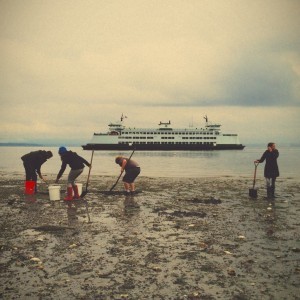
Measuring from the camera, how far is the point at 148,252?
19.6 ft

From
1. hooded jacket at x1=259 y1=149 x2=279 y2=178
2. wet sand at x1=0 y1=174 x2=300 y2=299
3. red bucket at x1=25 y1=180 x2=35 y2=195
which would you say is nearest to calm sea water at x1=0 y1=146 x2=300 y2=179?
red bucket at x1=25 y1=180 x2=35 y2=195

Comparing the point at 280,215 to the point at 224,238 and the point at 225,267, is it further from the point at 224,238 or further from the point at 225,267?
the point at 225,267

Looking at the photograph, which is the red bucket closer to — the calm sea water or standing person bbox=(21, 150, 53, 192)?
standing person bbox=(21, 150, 53, 192)

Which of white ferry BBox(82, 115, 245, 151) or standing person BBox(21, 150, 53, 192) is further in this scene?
white ferry BBox(82, 115, 245, 151)

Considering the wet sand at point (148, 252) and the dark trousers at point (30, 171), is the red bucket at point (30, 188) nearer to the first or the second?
the dark trousers at point (30, 171)

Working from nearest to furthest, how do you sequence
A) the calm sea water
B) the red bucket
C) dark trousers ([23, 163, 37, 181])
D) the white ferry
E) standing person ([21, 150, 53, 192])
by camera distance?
standing person ([21, 150, 53, 192]), dark trousers ([23, 163, 37, 181]), the red bucket, the calm sea water, the white ferry

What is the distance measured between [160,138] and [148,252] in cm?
9640

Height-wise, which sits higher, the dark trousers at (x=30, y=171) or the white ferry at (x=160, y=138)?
the white ferry at (x=160, y=138)

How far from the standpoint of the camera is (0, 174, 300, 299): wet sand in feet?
14.7

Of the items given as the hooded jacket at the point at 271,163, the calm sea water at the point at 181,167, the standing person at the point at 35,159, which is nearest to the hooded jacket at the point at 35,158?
the standing person at the point at 35,159

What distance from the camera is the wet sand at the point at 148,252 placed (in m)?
4.47

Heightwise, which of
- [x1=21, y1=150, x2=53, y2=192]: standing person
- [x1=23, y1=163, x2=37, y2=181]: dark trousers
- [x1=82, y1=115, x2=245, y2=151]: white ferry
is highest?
[x1=82, y1=115, x2=245, y2=151]: white ferry

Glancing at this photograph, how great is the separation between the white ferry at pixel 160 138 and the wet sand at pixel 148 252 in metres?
90.1

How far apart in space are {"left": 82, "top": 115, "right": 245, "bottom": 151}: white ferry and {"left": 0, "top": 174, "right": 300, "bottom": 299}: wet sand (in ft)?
296
